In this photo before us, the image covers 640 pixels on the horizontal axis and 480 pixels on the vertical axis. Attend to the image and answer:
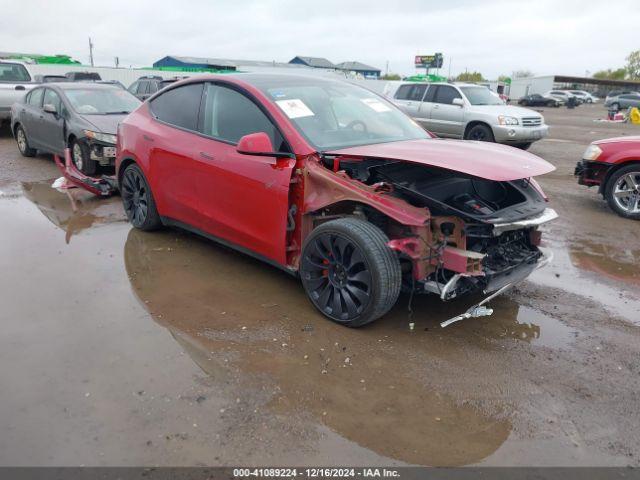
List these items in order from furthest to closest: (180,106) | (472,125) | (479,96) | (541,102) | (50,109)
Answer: (541,102) → (479,96) → (472,125) → (50,109) → (180,106)

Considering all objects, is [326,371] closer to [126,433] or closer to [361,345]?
[361,345]

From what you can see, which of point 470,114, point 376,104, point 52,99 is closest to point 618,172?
point 376,104

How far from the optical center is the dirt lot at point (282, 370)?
2.64 m

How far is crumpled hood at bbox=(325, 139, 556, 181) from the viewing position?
3.39 m

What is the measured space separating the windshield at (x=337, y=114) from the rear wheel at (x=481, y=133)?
822 centimetres

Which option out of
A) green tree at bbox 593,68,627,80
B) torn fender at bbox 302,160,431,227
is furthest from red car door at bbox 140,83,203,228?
green tree at bbox 593,68,627,80

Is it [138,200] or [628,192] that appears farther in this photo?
[628,192]

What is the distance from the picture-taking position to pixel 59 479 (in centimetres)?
239

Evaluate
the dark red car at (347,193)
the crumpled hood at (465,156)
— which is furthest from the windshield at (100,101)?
the crumpled hood at (465,156)

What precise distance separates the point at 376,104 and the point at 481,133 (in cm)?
857

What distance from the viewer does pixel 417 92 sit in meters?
14.3

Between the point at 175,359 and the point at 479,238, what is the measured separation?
7.28 feet

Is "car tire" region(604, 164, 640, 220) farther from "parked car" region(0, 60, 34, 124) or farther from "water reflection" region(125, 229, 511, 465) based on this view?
"parked car" region(0, 60, 34, 124)

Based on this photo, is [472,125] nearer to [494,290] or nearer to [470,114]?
[470,114]
